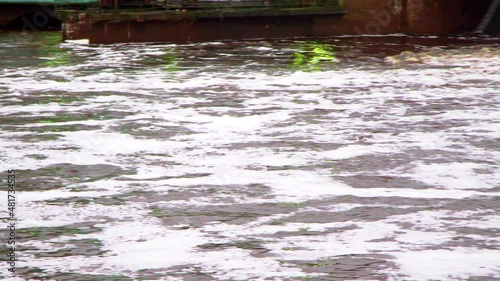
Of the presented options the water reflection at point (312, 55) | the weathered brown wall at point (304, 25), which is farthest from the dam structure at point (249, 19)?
the water reflection at point (312, 55)

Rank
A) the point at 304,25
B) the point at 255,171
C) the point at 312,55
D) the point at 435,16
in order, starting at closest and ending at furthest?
the point at 255,171, the point at 312,55, the point at 304,25, the point at 435,16

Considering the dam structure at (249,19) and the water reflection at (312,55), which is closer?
the water reflection at (312,55)

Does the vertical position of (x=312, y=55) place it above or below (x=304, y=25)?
below

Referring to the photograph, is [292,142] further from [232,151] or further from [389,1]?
[389,1]

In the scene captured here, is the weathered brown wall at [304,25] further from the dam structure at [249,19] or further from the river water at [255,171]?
the river water at [255,171]

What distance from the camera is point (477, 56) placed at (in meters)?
21.9

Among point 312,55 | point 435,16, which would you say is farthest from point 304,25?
point 312,55

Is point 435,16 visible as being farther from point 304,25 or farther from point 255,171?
point 255,171

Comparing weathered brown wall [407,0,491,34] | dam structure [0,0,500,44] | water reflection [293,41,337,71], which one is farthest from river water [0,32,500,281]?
weathered brown wall [407,0,491,34]

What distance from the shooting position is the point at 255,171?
34.7 ft

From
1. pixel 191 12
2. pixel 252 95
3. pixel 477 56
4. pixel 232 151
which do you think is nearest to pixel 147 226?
pixel 232 151

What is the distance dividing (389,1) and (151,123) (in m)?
15.0

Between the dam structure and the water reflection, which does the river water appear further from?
the dam structure

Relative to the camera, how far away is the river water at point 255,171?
24.8 ft
